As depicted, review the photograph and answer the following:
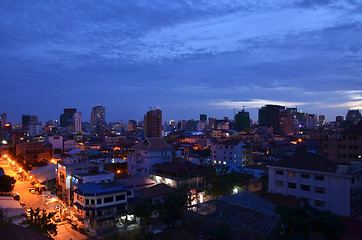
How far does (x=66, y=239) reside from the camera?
21125 millimetres

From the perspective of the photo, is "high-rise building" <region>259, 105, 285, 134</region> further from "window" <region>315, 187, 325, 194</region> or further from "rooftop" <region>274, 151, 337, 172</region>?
"window" <region>315, 187, 325, 194</region>

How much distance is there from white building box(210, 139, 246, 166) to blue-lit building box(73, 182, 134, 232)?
31785 millimetres

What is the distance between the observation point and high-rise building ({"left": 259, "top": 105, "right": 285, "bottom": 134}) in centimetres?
17512

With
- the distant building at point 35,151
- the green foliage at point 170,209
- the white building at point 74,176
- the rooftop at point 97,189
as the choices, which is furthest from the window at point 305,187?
the distant building at point 35,151

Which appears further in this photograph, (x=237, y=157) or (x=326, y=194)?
(x=237, y=157)

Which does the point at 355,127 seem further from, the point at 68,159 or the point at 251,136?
the point at 251,136

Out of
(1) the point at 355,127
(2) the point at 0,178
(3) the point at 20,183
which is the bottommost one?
(3) the point at 20,183

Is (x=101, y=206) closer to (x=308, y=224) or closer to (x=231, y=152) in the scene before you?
(x=308, y=224)

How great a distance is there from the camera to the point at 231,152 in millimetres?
52625

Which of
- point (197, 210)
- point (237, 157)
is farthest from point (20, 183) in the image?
point (237, 157)

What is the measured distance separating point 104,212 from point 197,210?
786cm

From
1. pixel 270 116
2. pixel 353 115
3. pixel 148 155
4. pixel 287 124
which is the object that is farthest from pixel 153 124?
pixel 353 115

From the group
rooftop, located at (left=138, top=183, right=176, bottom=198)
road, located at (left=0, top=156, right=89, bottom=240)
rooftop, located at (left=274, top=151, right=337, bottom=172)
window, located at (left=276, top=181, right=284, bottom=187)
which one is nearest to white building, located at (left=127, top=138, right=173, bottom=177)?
rooftop, located at (left=138, top=183, right=176, bottom=198)

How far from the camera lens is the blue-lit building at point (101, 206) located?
2222 cm
